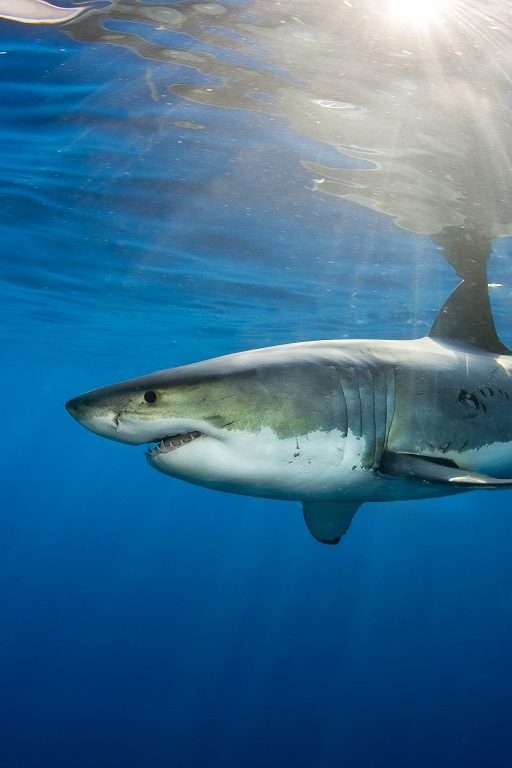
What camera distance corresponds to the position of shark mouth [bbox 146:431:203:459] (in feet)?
Answer: 10.2

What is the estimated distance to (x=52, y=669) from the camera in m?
24.8

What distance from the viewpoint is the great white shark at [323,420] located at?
9.93 ft

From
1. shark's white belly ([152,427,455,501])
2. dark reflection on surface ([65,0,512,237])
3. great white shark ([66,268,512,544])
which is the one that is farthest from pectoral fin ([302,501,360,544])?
dark reflection on surface ([65,0,512,237])

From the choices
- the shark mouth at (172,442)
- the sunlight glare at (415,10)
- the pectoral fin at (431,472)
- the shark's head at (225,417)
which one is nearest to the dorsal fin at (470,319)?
the pectoral fin at (431,472)

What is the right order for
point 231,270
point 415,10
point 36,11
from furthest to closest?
point 231,270, point 36,11, point 415,10

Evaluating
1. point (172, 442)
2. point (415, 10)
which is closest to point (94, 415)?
point (172, 442)

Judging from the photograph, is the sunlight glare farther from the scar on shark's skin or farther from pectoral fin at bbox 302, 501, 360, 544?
pectoral fin at bbox 302, 501, 360, 544

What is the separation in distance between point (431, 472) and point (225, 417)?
4.01 ft

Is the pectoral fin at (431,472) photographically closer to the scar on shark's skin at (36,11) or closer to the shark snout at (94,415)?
the shark snout at (94,415)

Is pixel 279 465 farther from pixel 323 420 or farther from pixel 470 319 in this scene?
pixel 470 319

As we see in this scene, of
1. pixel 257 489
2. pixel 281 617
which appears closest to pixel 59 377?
pixel 281 617

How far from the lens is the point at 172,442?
10.3ft

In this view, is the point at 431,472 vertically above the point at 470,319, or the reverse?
the point at 470,319

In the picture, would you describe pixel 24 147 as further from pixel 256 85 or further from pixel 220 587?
pixel 220 587
